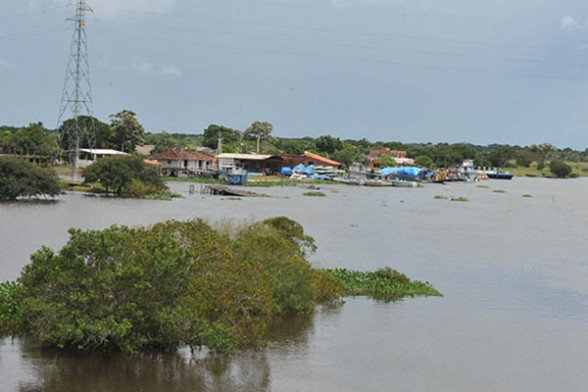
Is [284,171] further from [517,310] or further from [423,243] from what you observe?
[517,310]

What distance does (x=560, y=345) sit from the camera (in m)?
29.8

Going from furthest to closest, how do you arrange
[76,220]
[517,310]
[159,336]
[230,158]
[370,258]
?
1. [230,158]
2. [76,220]
3. [370,258]
4. [517,310]
5. [159,336]

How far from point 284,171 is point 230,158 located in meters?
10.4

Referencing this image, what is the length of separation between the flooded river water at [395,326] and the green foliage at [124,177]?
9.98m

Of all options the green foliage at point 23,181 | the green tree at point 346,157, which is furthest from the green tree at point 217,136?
the green foliage at point 23,181

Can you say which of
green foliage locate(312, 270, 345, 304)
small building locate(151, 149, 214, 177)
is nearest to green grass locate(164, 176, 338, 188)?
small building locate(151, 149, 214, 177)

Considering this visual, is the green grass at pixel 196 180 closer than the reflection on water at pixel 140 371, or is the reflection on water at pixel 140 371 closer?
the reflection on water at pixel 140 371

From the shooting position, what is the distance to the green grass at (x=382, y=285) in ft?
117

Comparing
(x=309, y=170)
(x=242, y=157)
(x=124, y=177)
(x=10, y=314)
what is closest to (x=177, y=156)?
(x=242, y=157)

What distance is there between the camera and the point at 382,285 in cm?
3656

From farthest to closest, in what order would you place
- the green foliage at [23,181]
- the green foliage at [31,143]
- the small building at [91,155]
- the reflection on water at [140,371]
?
1. the small building at [91,155]
2. the green foliage at [31,143]
3. the green foliage at [23,181]
4. the reflection on water at [140,371]

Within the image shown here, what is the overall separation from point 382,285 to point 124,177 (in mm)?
50767

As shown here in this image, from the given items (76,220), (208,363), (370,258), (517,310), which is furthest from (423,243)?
(208,363)

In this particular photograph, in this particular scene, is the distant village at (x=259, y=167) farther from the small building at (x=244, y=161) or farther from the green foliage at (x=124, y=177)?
the green foliage at (x=124, y=177)
